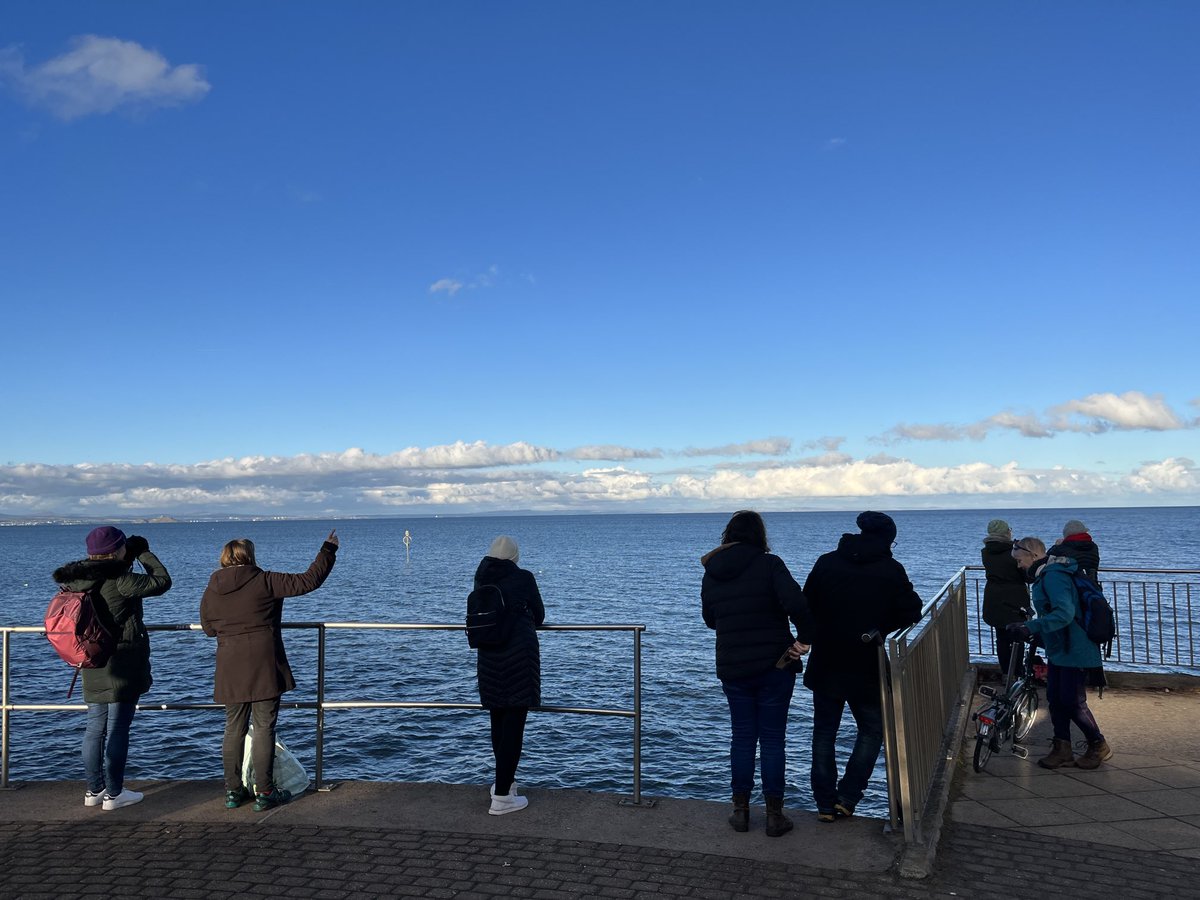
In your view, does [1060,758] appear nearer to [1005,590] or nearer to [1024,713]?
[1024,713]

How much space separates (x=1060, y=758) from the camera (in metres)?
6.57

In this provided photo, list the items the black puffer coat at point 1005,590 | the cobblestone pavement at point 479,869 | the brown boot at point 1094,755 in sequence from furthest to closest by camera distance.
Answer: the black puffer coat at point 1005,590 → the brown boot at point 1094,755 → the cobblestone pavement at point 479,869

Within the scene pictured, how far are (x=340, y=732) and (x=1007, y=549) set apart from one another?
45.0ft

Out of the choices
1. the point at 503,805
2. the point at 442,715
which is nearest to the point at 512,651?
the point at 503,805

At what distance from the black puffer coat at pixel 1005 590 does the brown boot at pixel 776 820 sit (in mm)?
4416

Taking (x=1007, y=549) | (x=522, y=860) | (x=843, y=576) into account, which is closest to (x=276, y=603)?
(x=522, y=860)

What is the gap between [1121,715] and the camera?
8.12 meters

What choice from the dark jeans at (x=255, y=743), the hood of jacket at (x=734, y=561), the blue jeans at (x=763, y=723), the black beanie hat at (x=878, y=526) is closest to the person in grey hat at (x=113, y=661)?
the dark jeans at (x=255, y=743)

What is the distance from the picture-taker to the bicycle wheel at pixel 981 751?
21.0 ft

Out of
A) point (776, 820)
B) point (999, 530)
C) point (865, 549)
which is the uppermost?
point (865, 549)

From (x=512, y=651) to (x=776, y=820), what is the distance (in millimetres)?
1866

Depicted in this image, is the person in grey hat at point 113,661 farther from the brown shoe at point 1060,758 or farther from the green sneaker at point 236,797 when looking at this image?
the brown shoe at point 1060,758

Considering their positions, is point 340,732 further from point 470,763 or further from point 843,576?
point 843,576

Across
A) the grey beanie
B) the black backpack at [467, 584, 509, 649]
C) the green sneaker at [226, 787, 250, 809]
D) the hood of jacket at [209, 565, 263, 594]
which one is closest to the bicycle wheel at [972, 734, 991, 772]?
the grey beanie
